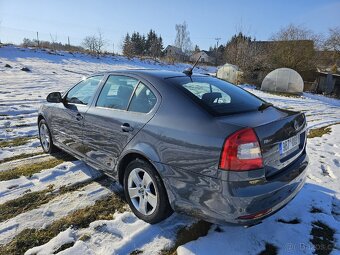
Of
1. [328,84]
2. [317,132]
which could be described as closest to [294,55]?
[328,84]

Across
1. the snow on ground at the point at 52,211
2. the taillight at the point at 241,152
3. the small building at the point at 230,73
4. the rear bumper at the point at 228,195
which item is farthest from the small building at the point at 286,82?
the taillight at the point at 241,152

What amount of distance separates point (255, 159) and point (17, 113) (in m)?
7.60

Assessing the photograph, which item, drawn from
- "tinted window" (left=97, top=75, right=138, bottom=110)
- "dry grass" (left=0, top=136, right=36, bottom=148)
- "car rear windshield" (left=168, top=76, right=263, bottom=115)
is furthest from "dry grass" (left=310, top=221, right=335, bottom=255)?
Answer: "dry grass" (left=0, top=136, right=36, bottom=148)

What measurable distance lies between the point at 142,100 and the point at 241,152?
4.34 feet

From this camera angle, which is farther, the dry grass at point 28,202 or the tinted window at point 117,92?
the tinted window at point 117,92

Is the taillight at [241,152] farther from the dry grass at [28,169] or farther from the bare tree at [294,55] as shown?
the bare tree at [294,55]

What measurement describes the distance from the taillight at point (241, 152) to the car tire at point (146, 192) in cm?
81

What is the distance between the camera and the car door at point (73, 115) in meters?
4.08

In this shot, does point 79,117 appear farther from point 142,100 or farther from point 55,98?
point 142,100

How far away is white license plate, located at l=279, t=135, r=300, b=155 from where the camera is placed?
2723 mm

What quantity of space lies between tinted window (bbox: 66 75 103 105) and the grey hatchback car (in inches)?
A: 4.5

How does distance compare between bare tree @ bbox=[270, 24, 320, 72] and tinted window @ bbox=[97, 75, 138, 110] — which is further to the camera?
bare tree @ bbox=[270, 24, 320, 72]

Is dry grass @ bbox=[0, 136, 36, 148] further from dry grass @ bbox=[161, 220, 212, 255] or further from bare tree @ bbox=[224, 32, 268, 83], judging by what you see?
bare tree @ bbox=[224, 32, 268, 83]

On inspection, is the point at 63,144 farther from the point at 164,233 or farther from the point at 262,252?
the point at 262,252
